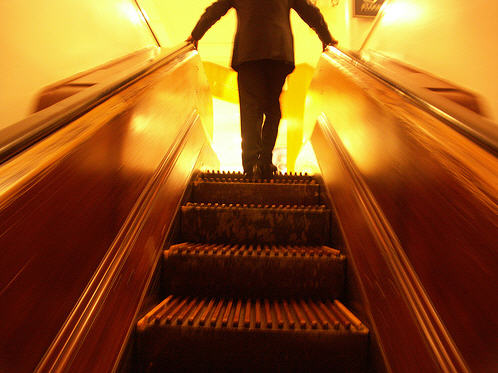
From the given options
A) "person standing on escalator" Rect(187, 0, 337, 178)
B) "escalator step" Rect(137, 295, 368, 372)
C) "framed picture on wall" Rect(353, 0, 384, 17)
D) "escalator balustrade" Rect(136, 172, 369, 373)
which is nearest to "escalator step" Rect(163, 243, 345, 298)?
"escalator balustrade" Rect(136, 172, 369, 373)

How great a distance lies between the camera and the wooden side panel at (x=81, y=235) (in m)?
0.63

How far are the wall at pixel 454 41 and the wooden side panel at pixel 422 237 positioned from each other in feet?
0.89

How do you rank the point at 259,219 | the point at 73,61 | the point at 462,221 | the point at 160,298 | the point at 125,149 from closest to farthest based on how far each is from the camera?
1. the point at 462,221
2. the point at 125,149
3. the point at 160,298
4. the point at 73,61
5. the point at 259,219

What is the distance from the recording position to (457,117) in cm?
73

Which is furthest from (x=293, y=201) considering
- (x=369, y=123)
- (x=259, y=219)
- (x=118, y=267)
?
(x=118, y=267)

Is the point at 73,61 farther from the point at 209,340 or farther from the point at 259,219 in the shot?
the point at 209,340

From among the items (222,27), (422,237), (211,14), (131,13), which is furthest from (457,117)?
(222,27)

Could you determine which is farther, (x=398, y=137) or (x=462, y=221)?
(x=398, y=137)

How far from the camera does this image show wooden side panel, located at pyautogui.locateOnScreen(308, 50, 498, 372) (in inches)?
24.8

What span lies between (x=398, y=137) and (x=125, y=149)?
102cm

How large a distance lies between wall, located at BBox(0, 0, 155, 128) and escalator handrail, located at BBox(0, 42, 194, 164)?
304mm

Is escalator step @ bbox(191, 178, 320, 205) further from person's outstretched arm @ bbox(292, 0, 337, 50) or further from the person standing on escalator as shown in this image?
person's outstretched arm @ bbox(292, 0, 337, 50)

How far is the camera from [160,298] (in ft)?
4.17

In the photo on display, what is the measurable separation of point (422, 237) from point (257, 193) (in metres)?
1.18
